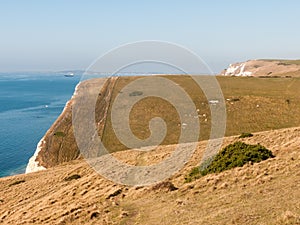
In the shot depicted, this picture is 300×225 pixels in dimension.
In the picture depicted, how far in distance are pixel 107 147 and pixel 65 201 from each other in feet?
100

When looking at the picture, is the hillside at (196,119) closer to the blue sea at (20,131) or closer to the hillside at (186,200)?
the blue sea at (20,131)

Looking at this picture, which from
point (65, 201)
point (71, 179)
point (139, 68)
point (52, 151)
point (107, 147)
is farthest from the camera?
point (52, 151)

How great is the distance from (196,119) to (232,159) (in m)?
30.2

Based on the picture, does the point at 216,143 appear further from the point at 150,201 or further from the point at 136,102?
the point at 136,102

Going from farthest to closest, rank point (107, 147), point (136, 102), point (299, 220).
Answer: point (136, 102) → point (107, 147) → point (299, 220)

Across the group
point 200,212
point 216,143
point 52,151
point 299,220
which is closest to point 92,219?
point 200,212

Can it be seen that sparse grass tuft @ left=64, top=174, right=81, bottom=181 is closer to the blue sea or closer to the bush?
the bush

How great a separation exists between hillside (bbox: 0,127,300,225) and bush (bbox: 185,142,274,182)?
105cm

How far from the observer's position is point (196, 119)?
55438 mm

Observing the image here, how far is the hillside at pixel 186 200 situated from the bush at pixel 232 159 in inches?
41.2

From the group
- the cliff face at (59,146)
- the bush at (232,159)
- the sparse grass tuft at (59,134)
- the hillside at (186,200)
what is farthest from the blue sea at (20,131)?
the bush at (232,159)

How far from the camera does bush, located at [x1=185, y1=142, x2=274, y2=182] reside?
2457 cm

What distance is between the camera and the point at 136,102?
77.9m

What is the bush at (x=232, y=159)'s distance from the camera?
24570 millimetres
